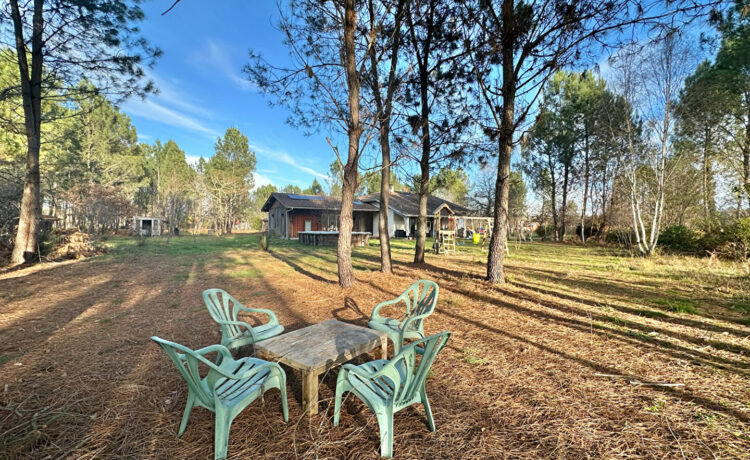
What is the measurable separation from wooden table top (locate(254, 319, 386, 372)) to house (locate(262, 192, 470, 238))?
21.0 meters

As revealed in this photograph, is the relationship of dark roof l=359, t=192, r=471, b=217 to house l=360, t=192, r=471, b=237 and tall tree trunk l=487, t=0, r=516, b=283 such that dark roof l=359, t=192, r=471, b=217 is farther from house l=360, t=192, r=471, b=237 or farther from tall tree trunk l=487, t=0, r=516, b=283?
tall tree trunk l=487, t=0, r=516, b=283

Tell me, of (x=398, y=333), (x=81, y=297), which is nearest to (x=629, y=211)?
(x=398, y=333)

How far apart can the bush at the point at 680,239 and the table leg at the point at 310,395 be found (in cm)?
1654

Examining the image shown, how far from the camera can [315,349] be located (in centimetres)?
254

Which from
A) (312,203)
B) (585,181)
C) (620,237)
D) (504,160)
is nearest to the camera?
(504,160)

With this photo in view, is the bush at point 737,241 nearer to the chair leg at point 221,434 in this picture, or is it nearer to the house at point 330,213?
the chair leg at point 221,434

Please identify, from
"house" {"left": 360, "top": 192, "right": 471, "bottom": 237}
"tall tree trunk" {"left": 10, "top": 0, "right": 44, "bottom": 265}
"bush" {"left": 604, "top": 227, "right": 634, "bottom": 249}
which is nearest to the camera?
"tall tree trunk" {"left": 10, "top": 0, "right": 44, "bottom": 265}

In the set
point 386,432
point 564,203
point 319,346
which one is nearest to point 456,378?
point 386,432

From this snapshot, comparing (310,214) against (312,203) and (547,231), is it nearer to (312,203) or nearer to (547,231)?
(312,203)

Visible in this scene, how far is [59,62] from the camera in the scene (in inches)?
345

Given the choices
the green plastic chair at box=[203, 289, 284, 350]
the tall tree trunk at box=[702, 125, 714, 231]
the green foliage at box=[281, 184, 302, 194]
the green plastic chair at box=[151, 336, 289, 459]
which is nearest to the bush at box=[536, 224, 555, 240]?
the tall tree trunk at box=[702, 125, 714, 231]

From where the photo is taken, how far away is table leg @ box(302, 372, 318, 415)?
2.29m

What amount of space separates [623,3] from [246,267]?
461 inches

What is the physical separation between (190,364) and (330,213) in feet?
80.6
